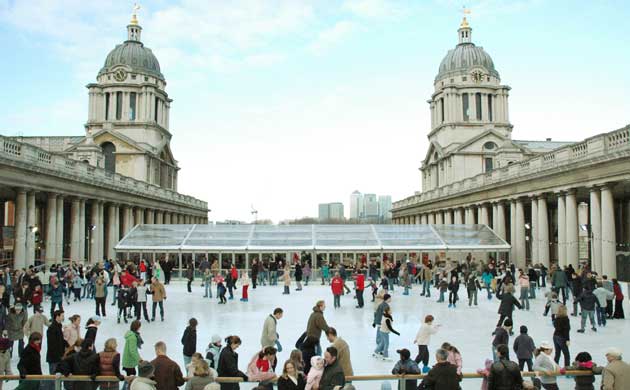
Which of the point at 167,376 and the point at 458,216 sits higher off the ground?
the point at 458,216

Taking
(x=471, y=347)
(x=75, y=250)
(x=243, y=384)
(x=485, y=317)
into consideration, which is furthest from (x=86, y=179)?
(x=243, y=384)

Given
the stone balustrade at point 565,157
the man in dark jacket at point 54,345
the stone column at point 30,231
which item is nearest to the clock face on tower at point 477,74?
the stone balustrade at point 565,157

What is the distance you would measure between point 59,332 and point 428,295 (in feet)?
62.2

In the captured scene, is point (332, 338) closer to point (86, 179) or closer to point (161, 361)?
point (161, 361)

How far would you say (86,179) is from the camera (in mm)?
41531

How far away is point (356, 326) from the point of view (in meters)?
18.7

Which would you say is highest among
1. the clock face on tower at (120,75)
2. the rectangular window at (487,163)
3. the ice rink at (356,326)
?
the clock face on tower at (120,75)

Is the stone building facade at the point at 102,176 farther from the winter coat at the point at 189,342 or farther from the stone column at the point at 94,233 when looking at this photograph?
the winter coat at the point at 189,342

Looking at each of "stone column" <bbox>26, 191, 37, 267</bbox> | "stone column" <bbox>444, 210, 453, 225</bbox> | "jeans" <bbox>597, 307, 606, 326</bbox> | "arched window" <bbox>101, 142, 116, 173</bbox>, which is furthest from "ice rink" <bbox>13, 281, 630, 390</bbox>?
"arched window" <bbox>101, 142, 116, 173</bbox>

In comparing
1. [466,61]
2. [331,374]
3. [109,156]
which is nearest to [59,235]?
[331,374]

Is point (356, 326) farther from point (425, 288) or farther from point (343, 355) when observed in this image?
point (425, 288)

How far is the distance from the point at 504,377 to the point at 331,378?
8.16 feet

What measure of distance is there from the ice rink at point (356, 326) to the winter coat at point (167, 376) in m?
1.07

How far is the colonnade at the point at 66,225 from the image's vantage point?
3294 cm
